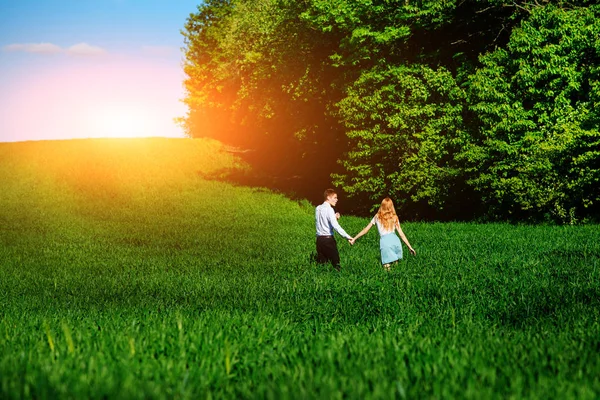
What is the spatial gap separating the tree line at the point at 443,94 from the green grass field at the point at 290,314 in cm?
326

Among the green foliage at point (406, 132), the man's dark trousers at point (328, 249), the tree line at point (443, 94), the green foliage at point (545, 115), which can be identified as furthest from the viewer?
the green foliage at point (406, 132)

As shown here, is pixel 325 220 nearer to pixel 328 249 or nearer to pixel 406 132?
pixel 328 249

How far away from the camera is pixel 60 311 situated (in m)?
9.33

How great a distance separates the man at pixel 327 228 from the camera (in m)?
12.3

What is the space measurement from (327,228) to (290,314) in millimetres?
4456

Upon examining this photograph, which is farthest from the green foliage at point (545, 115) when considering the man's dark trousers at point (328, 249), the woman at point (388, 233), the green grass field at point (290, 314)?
the man's dark trousers at point (328, 249)

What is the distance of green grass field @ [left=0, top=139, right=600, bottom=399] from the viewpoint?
4246mm

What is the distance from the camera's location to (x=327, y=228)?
→ 12.6 metres

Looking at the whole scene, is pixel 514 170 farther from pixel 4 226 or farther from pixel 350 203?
Answer: pixel 4 226

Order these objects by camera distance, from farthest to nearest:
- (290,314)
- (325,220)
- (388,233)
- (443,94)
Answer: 1. (443,94)
2. (388,233)
3. (325,220)
4. (290,314)

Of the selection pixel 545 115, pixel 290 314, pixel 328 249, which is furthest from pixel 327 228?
pixel 545 115

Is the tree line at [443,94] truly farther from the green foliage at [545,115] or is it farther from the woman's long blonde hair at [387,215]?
the woman's long blonde hair at [387,215]

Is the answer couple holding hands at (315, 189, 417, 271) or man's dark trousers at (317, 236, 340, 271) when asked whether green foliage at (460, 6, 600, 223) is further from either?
man's dark trousers at (317, 236, 340, 271)

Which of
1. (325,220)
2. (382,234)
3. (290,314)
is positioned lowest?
(290,314)
